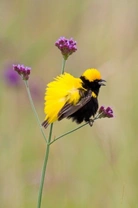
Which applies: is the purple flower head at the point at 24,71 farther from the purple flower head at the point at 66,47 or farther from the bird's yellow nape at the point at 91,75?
the bird's yellow nape at the point at 91,75

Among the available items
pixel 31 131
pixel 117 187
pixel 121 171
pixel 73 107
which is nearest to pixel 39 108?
pixel 31 131

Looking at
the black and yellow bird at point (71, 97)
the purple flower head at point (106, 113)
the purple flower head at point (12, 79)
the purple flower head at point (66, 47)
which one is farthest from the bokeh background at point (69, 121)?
the purple flower head at point (66, 47)

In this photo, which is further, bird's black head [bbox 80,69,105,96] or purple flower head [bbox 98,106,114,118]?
bird's black head [bbox 80,69,105,96]

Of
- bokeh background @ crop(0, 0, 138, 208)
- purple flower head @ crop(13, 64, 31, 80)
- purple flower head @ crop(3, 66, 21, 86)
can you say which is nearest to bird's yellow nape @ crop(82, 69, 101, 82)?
bokeh background @ crop(0, 0, 138, 208)

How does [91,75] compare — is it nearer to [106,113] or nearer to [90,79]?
[90,79]

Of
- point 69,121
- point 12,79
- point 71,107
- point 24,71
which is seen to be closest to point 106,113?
point 71,107

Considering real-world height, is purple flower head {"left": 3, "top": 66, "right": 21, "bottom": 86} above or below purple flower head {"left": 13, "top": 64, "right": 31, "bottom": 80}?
above

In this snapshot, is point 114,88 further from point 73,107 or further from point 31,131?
point 73,107

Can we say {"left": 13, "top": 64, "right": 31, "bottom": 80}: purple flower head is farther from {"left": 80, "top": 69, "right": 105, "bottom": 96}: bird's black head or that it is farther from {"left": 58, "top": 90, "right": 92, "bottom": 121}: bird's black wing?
{"left": 80, "top": 69, "right": 105, "bottom": 96}: bird's black head
